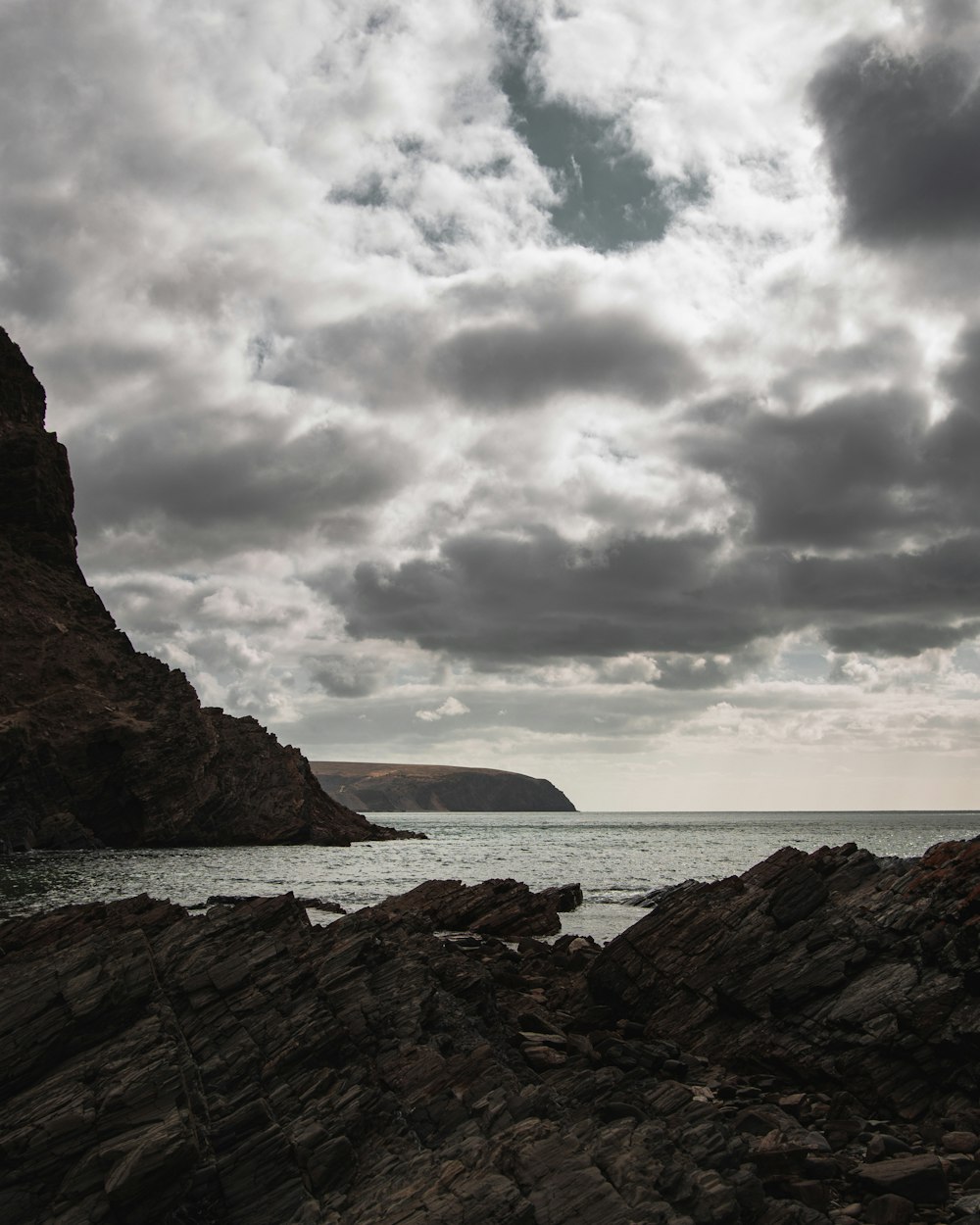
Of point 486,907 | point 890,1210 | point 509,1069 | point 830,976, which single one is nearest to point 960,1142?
point 890,1210

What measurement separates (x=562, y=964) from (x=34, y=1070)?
18.6 meters

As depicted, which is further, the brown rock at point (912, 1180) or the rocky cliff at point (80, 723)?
the rocky cliff at point (80, 723)

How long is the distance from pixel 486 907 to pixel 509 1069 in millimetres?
25348

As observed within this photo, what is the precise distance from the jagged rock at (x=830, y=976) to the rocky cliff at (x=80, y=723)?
315 ft

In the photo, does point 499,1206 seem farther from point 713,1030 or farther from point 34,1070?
point 713,1030

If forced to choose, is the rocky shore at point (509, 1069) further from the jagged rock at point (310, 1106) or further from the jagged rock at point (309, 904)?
the jagged rock at point (309, 904)

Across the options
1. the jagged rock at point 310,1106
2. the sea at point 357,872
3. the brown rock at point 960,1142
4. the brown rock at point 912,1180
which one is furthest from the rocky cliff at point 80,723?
the brown rock at point 912,1180

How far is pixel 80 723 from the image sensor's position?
111 metres

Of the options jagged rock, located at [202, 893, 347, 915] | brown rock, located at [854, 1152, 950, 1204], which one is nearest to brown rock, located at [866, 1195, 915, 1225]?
brown rock, located at [854, 1152, 950, 1204]

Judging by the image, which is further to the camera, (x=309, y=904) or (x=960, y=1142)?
(x=309, y=904)

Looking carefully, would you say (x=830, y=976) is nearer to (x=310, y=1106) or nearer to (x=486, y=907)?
(x=310, y=1106)

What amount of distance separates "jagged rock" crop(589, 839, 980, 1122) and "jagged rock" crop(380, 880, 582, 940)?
45.9ft

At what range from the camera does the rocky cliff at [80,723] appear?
10719 cm

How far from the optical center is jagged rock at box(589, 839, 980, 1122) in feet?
59.0
